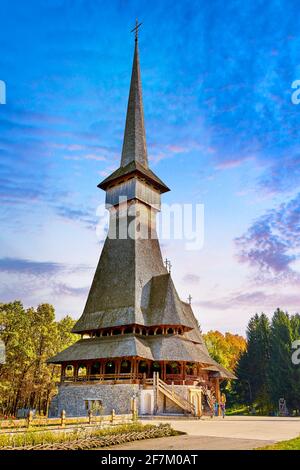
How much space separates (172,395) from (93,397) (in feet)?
23.2

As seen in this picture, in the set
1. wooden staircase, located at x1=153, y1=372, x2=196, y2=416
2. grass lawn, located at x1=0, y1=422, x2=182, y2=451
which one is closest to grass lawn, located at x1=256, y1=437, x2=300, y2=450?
grass lawn, located at x1=0, y1=422, x2=182, y2=451

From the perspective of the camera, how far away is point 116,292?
4338 cm

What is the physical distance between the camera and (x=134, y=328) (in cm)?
3931

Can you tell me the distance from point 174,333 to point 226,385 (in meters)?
40.5

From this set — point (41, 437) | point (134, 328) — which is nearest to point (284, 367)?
point (134, 328)

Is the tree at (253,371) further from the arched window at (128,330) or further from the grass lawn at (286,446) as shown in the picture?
the grass lawn at (286,446)

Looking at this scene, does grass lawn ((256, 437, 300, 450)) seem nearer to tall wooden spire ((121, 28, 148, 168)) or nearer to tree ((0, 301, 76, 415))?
tree ((0, 301, 76, 415))

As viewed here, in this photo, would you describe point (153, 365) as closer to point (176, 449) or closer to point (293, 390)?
point (293, 390)

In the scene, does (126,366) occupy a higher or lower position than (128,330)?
lower

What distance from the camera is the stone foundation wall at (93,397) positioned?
3419cm

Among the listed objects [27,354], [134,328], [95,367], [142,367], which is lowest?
[95,367]

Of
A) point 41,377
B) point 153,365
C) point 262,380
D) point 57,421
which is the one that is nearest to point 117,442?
point 57,421

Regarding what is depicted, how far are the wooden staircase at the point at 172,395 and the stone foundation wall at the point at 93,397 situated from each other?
5.33 ft

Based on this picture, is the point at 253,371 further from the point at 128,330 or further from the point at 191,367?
the point at 128,330
